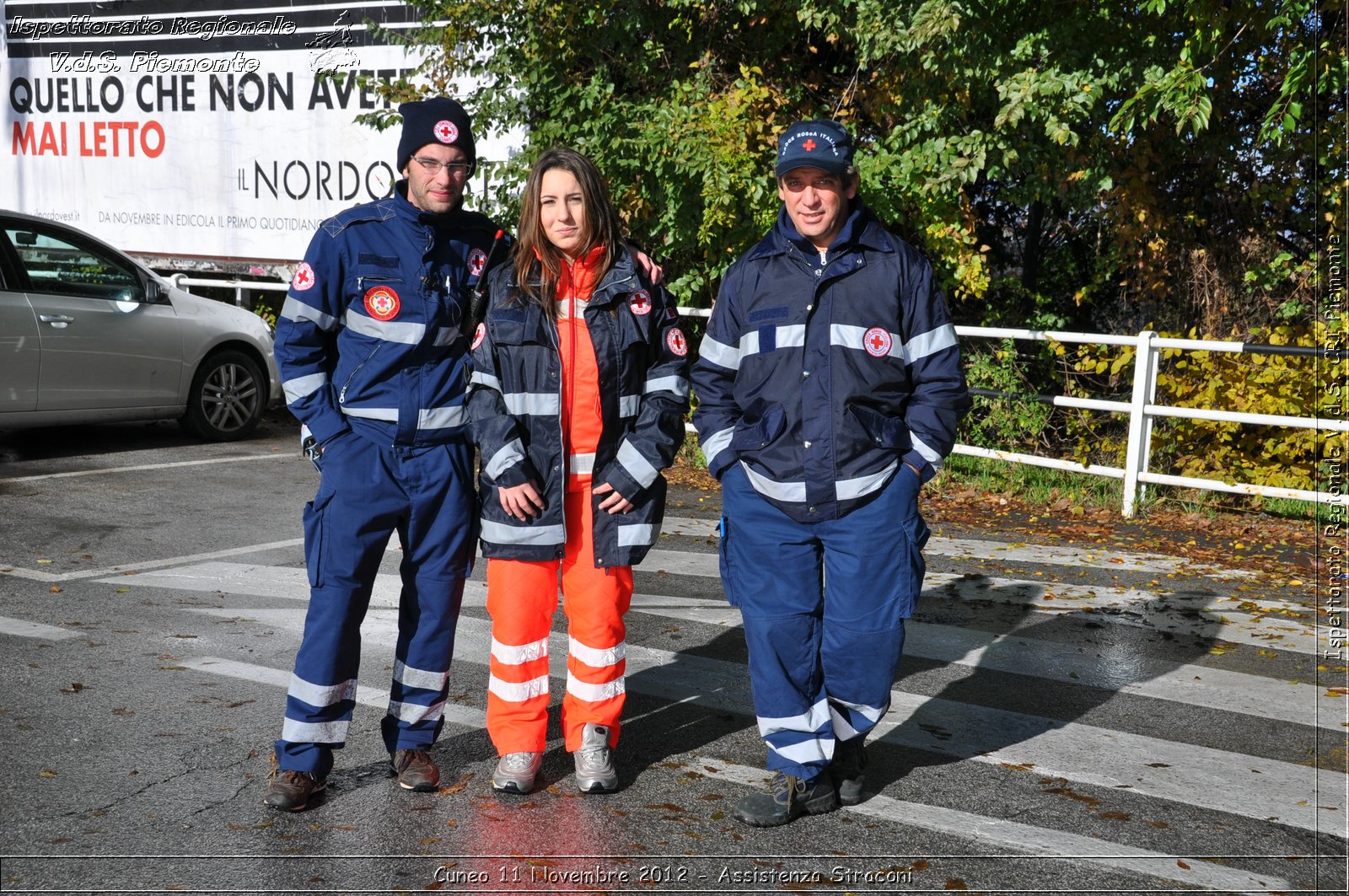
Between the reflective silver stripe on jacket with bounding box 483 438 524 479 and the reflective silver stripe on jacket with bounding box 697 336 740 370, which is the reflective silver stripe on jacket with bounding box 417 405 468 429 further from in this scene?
the reflective silver stripe on jacket with bounding box 697 336 740 370

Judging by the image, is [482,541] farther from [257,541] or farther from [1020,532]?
[1020,532]

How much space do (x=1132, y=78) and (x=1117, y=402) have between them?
222 centimetres

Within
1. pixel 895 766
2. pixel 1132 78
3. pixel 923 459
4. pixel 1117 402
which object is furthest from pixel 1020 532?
pixel 923 459

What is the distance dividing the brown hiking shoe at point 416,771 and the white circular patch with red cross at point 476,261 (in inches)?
61.0

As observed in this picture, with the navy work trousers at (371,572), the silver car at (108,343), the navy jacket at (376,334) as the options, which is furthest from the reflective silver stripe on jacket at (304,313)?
the silver car at (108,343)

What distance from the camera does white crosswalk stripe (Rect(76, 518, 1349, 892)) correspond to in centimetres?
415

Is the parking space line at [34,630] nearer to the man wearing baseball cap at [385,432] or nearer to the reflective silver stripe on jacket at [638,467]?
the man wearing baseball cap at [385,432]

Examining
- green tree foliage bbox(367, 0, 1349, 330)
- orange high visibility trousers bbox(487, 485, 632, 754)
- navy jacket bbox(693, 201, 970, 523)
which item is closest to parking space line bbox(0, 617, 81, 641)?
orange high visibility trousers bbox(487, 485, 632, 754)

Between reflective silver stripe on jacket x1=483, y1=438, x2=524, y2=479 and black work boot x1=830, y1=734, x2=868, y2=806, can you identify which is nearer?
reflective silver stripe on jacket x1=483, y1=438, x2=524, y2=479

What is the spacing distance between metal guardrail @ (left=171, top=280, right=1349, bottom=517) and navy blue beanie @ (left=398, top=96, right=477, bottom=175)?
16.9 feet

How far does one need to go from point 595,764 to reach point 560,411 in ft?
3.68

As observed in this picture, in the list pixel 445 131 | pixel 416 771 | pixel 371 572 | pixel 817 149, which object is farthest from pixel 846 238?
pixel 416 771

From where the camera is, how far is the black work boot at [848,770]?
13.6 feet

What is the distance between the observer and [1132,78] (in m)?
8.97
